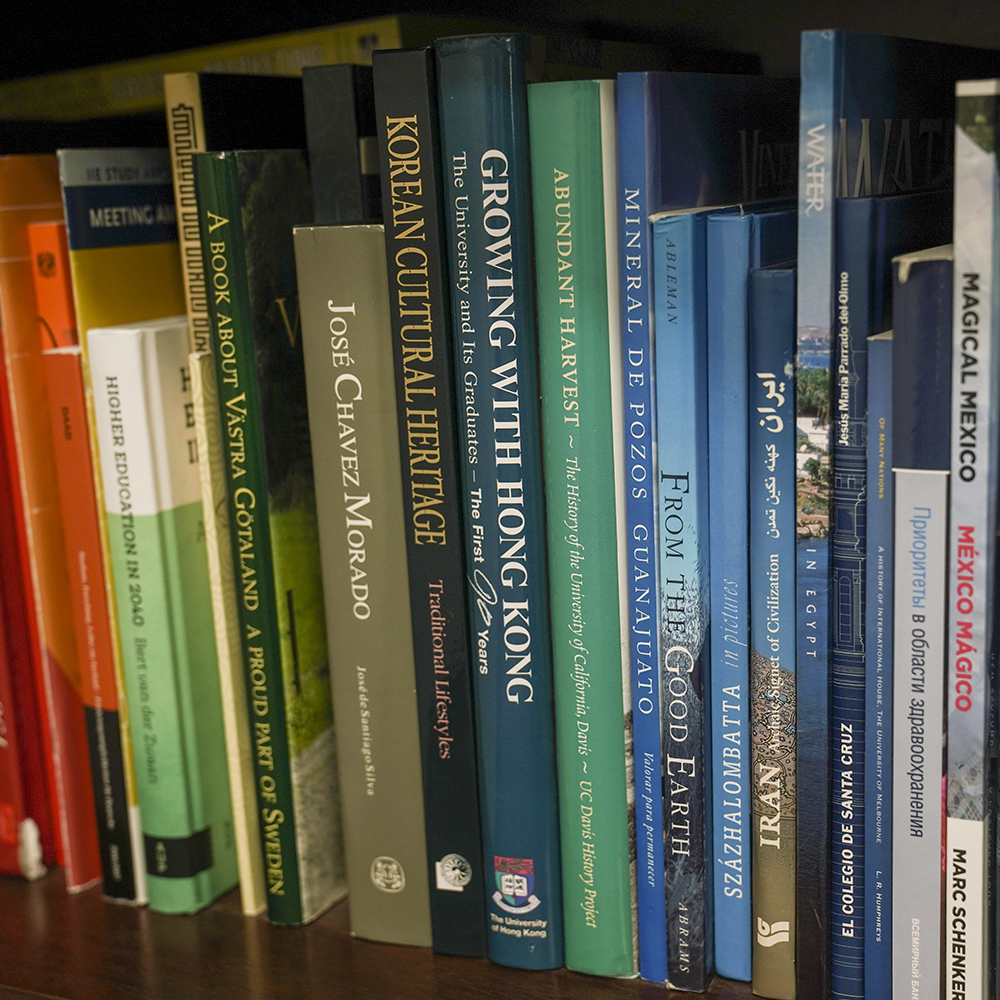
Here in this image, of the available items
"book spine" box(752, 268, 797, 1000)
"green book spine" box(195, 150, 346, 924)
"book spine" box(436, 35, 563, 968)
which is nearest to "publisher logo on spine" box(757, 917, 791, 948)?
"book spine" box(752, 268, 797, 1000)

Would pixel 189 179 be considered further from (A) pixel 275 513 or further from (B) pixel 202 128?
(A) pixel 275 513

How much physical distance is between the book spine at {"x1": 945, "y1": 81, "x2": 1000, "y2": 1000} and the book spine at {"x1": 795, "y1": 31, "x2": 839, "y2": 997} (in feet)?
0.18

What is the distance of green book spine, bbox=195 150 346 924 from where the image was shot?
0.62 m

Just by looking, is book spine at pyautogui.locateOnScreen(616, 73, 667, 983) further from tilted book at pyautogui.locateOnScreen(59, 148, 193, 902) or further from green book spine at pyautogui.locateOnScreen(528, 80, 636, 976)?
tilted book at pyautogui.locateOnScreen(59, 148, 193, 902)

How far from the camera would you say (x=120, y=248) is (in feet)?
2.31

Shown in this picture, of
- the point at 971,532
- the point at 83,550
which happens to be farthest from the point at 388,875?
the point at 971,532

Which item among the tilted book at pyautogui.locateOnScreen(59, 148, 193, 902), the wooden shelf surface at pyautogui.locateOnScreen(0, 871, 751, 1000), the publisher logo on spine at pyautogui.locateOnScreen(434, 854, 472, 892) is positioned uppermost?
the tilted book at pyautogui.locateOnScreen(59, 148, 193, 902)

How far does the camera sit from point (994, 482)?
19.0 inches

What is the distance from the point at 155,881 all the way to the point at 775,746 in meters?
0.41

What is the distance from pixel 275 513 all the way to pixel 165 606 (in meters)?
0.10

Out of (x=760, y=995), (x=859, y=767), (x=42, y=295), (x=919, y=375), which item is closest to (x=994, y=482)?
(x=919, y=375)

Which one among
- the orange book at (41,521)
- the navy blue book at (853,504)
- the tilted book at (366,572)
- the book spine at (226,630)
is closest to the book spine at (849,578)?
the navy blue book at (853,504)

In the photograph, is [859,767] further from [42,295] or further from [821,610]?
[42,295]

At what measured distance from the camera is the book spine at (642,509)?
529mm
